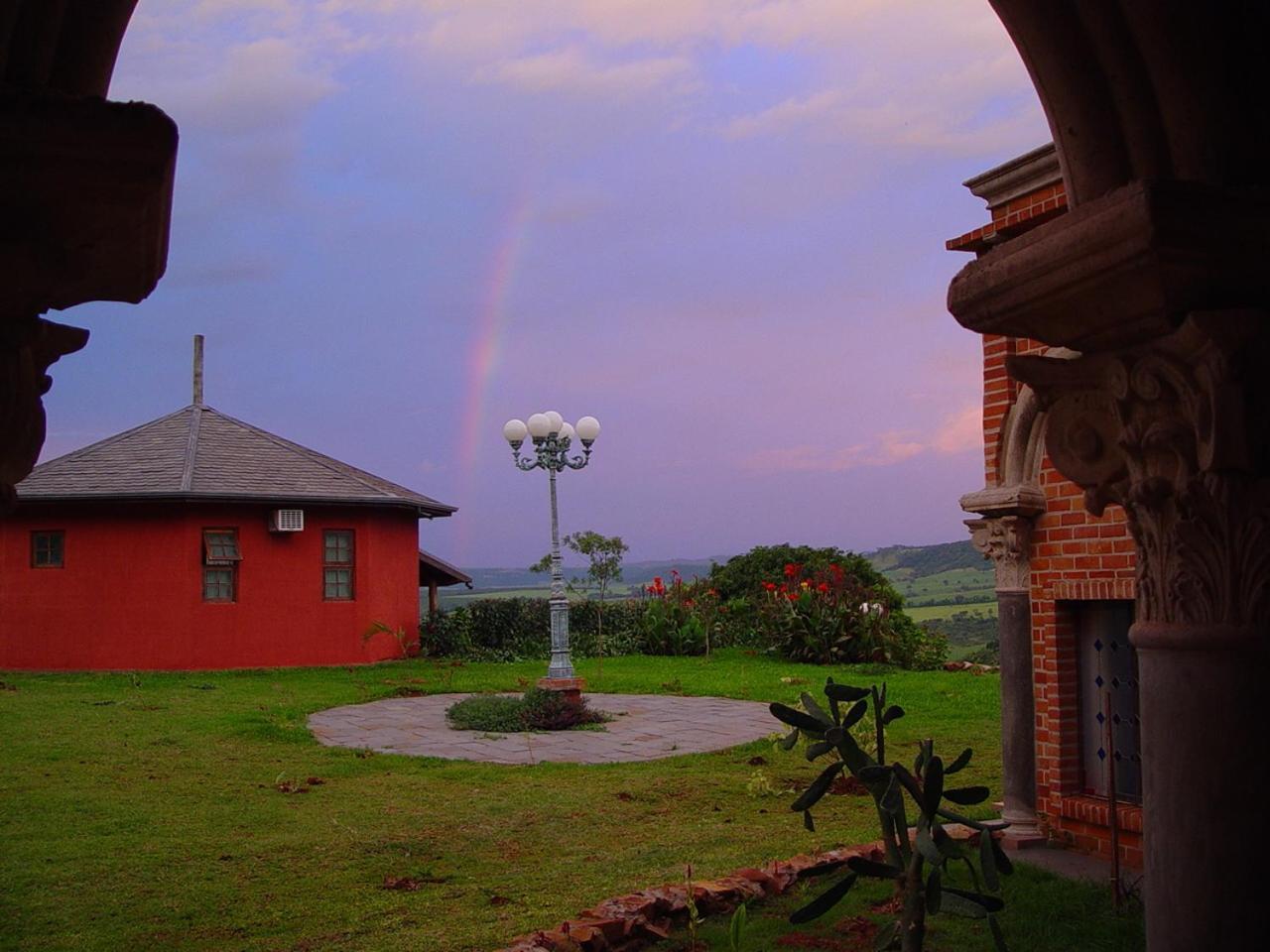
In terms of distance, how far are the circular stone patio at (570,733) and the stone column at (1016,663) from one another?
3.90 m

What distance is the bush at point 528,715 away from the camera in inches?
437

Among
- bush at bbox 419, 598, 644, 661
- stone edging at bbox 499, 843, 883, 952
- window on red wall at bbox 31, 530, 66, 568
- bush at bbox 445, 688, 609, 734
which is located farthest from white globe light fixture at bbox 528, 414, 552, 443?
window on red wall at bbox 31, 530, 66, 568

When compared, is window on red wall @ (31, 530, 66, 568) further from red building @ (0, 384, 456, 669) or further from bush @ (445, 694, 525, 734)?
bush @ (445, 694, 525, 734)

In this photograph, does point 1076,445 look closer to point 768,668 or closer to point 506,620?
point 768,668

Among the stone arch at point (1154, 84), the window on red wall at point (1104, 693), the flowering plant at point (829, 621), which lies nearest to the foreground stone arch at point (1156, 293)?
the stone arch at point (1154, 84)

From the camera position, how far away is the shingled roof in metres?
16.9

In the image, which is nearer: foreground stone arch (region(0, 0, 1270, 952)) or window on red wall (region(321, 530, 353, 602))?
foreground stone arch (region(0, 0, 1270, 952))

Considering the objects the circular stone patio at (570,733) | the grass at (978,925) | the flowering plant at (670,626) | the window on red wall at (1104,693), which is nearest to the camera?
the grass at (978,925)

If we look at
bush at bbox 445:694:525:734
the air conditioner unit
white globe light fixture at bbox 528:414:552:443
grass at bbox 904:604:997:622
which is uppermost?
white globe light fixture at bbox 528:414:552:443

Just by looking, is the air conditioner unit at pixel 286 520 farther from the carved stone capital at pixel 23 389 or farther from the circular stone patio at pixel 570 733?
the carved stone capital at pixel 23 389

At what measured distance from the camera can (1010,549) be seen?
20.6 ft

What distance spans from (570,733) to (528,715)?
2.19 ft

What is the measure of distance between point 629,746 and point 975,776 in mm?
3049

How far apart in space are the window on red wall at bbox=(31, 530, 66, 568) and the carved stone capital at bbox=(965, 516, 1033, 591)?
15200 mm
